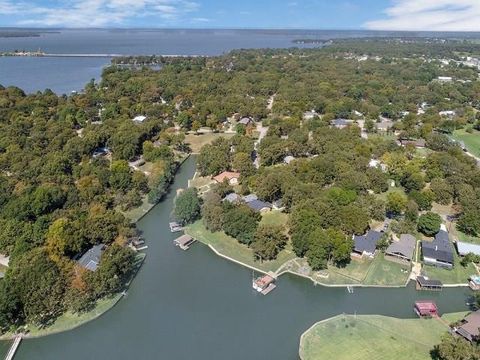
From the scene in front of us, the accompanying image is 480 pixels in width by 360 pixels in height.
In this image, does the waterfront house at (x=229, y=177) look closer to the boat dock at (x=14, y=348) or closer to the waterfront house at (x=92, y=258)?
the waterfront house at (x=92, y=258)

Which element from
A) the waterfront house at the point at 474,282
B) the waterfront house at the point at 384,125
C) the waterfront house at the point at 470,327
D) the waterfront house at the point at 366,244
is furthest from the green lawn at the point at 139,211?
the waterfront house at the point at 384,125

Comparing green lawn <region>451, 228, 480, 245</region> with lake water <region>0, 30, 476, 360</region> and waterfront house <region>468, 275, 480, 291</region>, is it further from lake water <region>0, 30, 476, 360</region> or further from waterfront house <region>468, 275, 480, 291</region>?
lake water <region>0, 30, 476, 360</region>

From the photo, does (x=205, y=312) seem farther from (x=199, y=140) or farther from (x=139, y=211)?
(x=199, y=140)

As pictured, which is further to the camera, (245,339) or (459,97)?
(459,97)

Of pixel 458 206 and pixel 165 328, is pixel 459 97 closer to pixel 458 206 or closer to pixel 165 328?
pixel 458 206

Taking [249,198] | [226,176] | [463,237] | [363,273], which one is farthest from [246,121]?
[363,273]

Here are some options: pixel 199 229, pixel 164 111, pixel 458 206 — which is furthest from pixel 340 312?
pixel 164 111
